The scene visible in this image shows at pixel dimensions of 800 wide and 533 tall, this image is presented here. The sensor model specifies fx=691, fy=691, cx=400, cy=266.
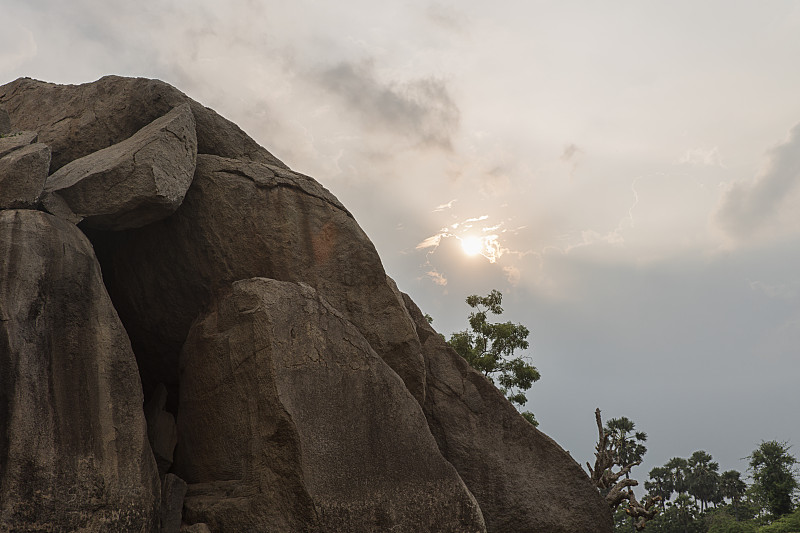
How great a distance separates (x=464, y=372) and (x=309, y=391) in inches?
230

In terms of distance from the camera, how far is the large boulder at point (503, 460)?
15328mm

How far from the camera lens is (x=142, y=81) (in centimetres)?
1567

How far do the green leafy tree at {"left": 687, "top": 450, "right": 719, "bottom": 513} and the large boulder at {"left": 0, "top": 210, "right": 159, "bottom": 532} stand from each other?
7877 centimetres

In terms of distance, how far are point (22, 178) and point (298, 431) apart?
6.24 m

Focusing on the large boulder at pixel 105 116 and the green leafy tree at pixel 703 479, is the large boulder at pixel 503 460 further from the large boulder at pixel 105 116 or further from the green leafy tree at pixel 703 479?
the green leafy tree at pixel 703 479

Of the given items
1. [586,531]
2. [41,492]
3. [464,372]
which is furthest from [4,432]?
[586,531]

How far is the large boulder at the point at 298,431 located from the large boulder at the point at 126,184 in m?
2.21

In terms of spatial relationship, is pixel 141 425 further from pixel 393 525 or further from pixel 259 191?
pixel 259 191

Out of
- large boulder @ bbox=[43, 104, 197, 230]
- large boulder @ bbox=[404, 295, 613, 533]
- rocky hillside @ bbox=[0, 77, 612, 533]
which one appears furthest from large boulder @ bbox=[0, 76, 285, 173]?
large boulder @ bbox=[404, 295, 613, 533]

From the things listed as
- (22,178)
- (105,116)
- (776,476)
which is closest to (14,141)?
(22,178)

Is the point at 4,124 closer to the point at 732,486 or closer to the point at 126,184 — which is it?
the point at 126,184

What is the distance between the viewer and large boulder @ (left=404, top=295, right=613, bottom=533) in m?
15.3

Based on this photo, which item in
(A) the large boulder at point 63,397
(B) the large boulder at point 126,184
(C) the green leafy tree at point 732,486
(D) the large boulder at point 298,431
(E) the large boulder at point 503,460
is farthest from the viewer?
(C) the green leafy tree at point 732,486

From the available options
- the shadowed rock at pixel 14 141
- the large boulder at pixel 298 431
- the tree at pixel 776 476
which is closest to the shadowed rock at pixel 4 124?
the shadowed rock at pixel 14 141
